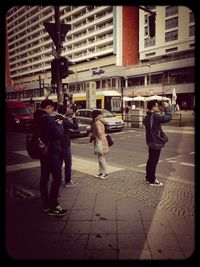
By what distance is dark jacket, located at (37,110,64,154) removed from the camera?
3.85m

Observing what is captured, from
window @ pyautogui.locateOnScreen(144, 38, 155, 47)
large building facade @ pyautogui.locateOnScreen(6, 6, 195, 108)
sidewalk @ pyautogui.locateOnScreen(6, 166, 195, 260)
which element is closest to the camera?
sidewalk @ pyautogui.locateOnScreen(6, 166, 195, 260)

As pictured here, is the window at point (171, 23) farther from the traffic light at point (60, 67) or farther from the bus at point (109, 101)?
the traffic light at point (60, 67)

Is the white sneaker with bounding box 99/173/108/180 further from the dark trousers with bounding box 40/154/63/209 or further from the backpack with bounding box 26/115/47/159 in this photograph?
the backpack with bounding box 26/115/47/159

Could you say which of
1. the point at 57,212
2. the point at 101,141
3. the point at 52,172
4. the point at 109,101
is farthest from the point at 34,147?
the point at 109,101

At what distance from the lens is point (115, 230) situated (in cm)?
357

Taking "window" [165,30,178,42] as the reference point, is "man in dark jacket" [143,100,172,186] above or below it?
below

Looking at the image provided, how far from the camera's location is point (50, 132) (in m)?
3.88

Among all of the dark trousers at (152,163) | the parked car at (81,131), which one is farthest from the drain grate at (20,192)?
the parked car at (81,131)

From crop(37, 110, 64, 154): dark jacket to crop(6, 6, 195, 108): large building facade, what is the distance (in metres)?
32.0

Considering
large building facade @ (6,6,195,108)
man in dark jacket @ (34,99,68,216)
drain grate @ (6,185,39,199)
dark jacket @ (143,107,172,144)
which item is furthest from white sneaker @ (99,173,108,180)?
large building facade @ (6,6,195,108)

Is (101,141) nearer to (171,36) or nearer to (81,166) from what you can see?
(81,166)

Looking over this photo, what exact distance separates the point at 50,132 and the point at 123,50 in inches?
2395

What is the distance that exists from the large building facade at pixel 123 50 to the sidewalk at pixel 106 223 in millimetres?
31273

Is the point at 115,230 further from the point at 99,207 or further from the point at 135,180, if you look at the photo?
the point at 135,180
